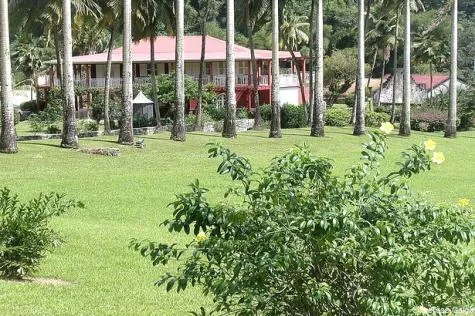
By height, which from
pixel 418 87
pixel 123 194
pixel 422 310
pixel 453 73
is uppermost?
pixel 453 73

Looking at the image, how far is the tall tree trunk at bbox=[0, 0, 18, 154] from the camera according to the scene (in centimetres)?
2633

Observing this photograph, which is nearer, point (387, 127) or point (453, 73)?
point (387, 127)

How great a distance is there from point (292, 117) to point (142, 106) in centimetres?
1100

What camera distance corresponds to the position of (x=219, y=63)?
198ft

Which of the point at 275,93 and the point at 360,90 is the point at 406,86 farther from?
the point at 275,93

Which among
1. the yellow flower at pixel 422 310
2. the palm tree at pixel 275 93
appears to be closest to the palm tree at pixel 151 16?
the palm tree at pixel 275 93

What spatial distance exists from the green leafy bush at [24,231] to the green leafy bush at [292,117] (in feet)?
133

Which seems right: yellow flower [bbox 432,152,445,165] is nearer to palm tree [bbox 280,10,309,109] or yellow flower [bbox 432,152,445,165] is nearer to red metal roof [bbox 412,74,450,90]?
palm tree [bbox 280,10,309,109]

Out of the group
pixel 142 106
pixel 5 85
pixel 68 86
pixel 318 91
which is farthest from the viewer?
pixel 142 106

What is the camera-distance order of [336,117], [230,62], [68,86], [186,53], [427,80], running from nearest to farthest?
[68,86]
[230,62]
[336,117]
[186,53]
[427,80]

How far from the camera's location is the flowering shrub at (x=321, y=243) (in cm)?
510

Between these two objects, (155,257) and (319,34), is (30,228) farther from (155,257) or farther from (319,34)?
→ (319,34)

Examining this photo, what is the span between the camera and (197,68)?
6056cm

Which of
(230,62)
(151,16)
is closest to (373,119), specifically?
(151,16)
